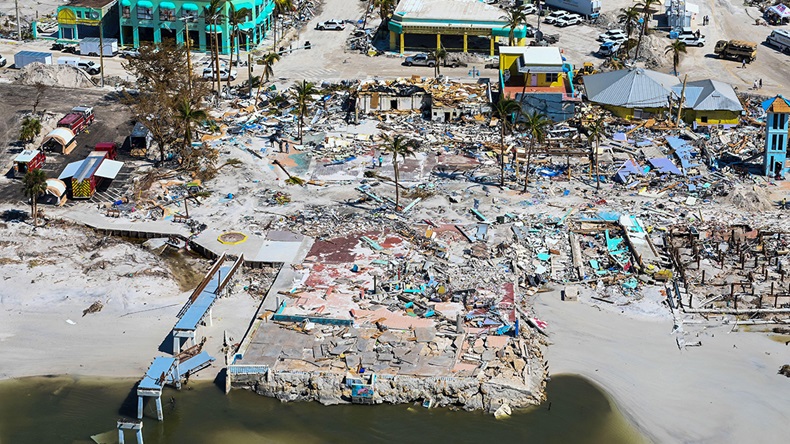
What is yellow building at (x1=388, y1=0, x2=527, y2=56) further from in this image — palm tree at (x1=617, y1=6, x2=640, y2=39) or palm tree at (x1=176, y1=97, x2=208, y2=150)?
palm tree at (x1=176, y1=97, x2=208, y2=150)

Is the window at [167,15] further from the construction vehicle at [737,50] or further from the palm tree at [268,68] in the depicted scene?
the construction vehicle at [737,50]

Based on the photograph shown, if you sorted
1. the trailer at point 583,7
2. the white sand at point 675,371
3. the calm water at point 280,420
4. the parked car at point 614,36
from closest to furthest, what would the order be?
the calm water at point 280,420 → the white sand at point 675,371 → the parked car at point 614,36 → the trailer at point 583,7

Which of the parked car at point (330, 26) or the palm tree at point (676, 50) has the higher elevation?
the palm tree at point (676, 50)

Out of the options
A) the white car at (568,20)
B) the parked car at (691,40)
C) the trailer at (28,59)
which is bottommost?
the trailer at (28,59)

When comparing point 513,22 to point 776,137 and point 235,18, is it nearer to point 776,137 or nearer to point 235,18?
point 235,18

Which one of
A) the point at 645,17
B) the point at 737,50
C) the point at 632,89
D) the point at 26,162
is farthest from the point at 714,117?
the point at 26,162

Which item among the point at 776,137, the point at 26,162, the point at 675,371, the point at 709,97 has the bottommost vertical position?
the point at 675,371

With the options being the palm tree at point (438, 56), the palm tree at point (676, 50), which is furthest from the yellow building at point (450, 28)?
the palm tree at point (676, 50)
